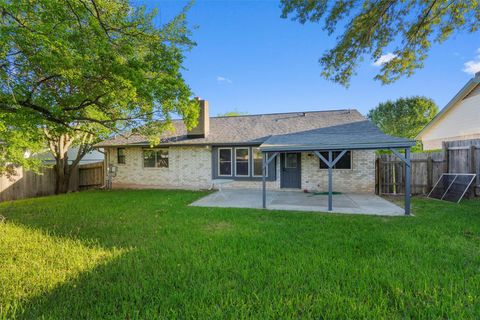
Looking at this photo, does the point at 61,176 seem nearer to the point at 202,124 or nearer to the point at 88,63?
the point at 202,124

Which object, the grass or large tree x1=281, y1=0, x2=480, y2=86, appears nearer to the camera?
the grass

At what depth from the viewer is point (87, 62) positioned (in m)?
4.84

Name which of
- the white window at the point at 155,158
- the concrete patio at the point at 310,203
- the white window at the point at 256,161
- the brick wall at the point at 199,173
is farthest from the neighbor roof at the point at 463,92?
the white window at the point at 155,158

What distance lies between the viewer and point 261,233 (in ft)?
16.5

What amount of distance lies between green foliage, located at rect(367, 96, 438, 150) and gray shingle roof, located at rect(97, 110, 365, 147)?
2783 centimetres

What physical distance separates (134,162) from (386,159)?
13414 millimetres

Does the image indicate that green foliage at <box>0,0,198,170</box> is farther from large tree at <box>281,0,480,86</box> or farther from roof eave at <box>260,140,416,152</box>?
large tree at <box>281,0,480,86</box>

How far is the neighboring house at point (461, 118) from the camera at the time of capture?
38.7 feet

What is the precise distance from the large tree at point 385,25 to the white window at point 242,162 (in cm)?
544

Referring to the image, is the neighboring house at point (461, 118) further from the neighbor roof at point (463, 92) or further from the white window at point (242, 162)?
the white window at point (242, 162)

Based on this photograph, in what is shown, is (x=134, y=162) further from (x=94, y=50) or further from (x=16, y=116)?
(x=94, y=50)

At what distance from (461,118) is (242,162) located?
13.4 metres

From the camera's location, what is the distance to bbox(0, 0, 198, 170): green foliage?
4367mm

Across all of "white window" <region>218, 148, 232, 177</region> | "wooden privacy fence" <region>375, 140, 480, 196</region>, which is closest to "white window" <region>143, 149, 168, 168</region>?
"white window" <region>218, 148, 232, 177</region>
